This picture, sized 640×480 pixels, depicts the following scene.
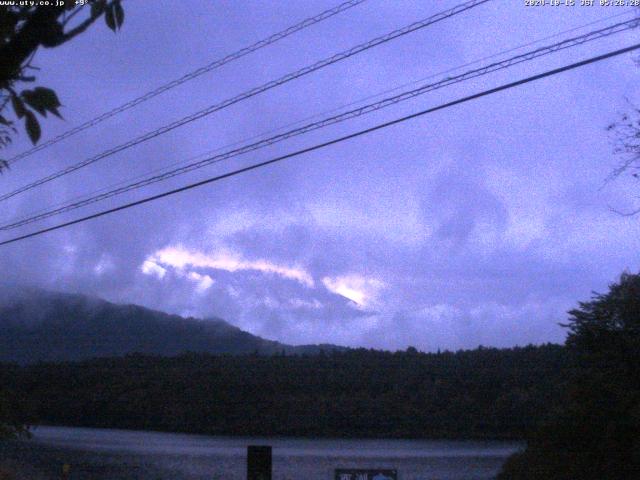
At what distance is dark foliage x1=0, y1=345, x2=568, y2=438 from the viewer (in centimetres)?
3619

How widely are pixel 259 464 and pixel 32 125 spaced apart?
932cm

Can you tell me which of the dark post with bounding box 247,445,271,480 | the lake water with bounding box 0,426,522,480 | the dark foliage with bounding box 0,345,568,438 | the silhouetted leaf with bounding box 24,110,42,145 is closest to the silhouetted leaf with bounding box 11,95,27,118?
the silhouetted leaf with bounding box 24,110,42,145

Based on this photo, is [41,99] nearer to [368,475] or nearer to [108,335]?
[368,475]

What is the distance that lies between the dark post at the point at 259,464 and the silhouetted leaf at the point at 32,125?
30.2 feet

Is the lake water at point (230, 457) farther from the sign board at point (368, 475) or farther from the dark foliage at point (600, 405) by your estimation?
the sign board at point (368, 475)

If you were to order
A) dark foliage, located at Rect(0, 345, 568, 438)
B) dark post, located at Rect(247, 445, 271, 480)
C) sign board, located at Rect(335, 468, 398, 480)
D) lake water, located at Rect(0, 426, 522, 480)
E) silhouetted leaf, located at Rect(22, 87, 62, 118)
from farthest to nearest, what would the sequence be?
→ dark foliage, located at Rect(0, 345, 568, 438), lake water, located at Rect(0, 426, 522, 480), dark post, located at Rect(247, 445, 271, 480), sign board, located at Rect(335, 468, 398, 480), silhouetted leaf, located at Rect(22, 87, 62, 118)

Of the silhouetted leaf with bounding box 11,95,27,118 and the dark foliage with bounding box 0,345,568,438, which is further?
the dark foliage with bounding box 0,345,568,438

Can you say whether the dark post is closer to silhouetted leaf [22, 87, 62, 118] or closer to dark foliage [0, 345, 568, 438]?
silhouetted leaf [22, 87, 62, 118]

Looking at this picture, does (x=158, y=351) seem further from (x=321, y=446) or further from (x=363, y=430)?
(x=321, y=446)

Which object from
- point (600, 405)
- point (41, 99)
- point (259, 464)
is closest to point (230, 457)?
point (259, 464)

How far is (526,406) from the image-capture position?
3281 cm

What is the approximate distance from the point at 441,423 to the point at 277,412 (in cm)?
870

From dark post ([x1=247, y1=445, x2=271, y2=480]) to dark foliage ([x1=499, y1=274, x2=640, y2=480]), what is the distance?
4.92 meters

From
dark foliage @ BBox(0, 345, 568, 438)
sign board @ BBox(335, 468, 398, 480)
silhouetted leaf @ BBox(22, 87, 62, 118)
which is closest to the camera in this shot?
silhouetted leaf @ BBox(22, 87, 62, 118)
